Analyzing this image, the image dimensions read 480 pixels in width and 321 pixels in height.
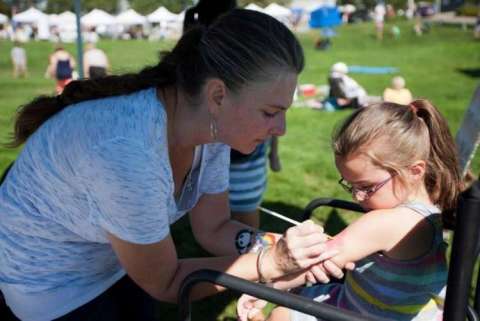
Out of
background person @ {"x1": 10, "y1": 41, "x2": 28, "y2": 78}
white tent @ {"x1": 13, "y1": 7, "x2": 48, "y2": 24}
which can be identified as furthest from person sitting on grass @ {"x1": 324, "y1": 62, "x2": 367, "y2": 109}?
background person @ {"x1": 10, "y1": 41, "x2": 28, "y2": 78}

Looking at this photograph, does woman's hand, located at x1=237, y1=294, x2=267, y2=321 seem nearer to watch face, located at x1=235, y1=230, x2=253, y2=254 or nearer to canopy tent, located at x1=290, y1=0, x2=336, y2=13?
watch face, located at x1=235, y1=230, x2=253, y2=254

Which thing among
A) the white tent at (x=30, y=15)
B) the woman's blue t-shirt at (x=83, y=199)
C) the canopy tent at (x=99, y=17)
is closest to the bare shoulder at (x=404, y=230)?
the woman's blue t-shirt at (x=83, y=199)

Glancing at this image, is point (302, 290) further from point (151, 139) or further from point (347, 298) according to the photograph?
point (151, 139)

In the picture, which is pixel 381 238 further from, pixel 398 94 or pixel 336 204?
pixel 398 94

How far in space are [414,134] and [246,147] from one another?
1.71ft

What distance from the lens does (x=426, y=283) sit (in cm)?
155

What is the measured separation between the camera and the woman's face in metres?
1.35

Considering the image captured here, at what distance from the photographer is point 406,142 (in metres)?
1.58

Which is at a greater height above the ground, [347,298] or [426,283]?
[426,283]

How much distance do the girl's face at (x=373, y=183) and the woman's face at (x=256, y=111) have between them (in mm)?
271

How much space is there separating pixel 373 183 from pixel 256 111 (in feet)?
1.49

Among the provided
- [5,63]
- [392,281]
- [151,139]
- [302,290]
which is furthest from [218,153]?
[5,63]

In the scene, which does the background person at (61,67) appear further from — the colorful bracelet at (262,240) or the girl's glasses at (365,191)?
the girl's glasses at (365,191)

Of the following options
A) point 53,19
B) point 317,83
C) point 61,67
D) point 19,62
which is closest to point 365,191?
point 53,19
